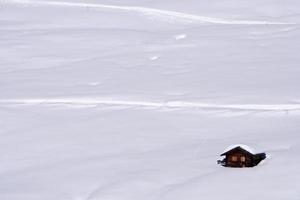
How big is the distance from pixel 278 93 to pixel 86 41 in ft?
12.4

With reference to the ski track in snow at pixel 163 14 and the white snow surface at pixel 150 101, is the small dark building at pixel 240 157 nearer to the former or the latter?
the white snow surface at pixel 150 101

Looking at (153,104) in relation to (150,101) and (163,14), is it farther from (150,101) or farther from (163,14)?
(163,14)

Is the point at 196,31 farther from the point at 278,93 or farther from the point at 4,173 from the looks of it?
the point at 4,173

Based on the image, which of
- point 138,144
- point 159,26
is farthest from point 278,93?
point 159,26

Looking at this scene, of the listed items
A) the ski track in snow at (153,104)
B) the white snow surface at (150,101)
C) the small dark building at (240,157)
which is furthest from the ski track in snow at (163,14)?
the small dark building at (240,157)

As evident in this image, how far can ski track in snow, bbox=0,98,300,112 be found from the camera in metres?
6.27

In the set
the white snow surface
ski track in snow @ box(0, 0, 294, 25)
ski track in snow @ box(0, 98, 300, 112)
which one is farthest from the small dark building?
ski track in snow @ box(0, 0, 294, 25)

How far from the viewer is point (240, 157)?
4.70 metres

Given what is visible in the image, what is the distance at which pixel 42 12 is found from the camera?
12.0m

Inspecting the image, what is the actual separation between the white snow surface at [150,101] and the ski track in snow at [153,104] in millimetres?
10

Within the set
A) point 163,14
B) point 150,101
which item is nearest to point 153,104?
point 150,101

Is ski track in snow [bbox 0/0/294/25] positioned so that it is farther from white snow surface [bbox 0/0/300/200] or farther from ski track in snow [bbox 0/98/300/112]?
ski track in snow [bbox 0/98/300/112]

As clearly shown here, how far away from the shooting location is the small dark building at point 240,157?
15.4 ft

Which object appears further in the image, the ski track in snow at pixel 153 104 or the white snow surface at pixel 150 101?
the ski track in snow at pixel 153 104
